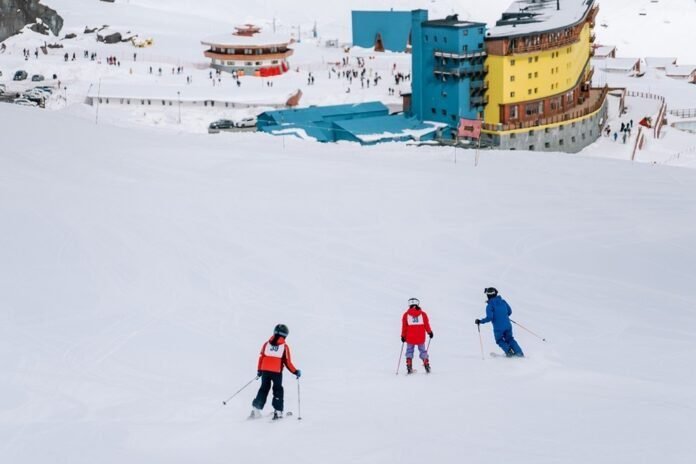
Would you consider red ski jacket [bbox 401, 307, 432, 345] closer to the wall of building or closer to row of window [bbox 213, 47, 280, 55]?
the wall of building

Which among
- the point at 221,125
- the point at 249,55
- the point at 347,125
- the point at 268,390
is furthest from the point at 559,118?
the point at 268,390

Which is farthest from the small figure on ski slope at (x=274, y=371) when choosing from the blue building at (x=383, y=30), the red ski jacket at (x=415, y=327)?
the blue building at (x=383, y=30)

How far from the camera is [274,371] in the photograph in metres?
8.66

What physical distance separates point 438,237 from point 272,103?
117 ft

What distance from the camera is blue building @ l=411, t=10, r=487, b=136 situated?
45.7 meters

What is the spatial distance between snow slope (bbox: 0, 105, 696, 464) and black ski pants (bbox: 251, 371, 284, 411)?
194mm

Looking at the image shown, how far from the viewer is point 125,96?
51375 mm

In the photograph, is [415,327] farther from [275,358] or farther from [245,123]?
[245,123]

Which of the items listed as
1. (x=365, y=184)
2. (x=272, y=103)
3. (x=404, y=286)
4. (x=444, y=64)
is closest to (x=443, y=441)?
(x=404, y=286)

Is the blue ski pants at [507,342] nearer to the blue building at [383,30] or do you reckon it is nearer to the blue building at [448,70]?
the blue building at [448,70]

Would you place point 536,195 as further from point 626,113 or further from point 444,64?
point 626,113

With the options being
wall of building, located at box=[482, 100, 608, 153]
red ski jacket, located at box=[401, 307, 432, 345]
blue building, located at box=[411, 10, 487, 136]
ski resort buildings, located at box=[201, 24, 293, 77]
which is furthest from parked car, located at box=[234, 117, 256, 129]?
red ski jacket, located at box=[401, 307, 432, 345]

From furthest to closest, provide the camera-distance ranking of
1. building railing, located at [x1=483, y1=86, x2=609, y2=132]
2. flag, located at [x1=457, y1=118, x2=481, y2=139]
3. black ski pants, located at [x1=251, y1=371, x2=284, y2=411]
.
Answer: building railing, located at [x1=483, y1=86, x2=609, y2=132], flag, located at [x1=457, y1=118, x2=481, y2=139], black ski pants, located at [x1=251, y1=371, x2=284, y2=411]

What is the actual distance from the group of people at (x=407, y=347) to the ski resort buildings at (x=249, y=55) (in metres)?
51.4
